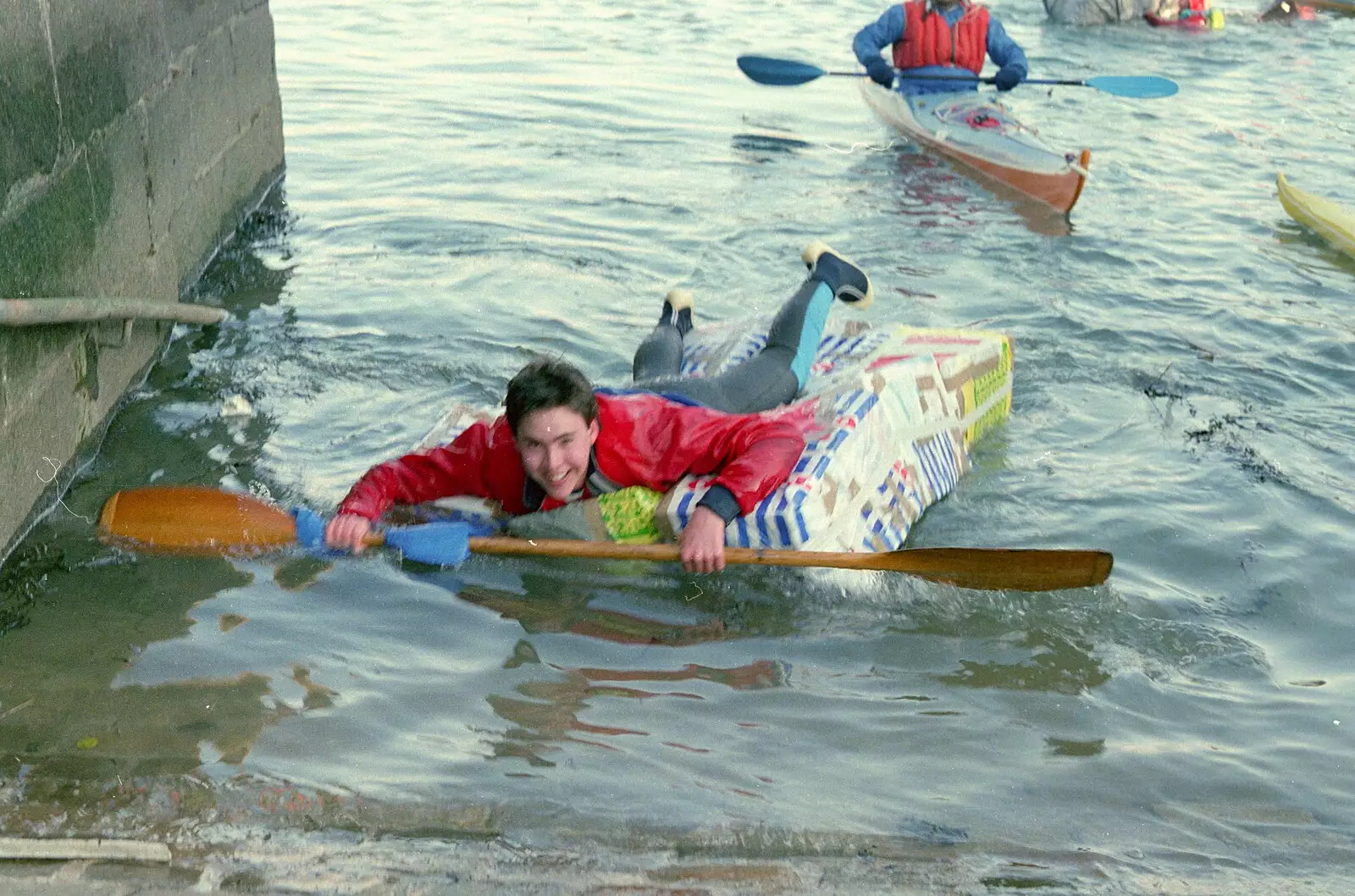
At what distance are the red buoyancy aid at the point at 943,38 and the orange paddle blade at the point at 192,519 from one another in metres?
7.55

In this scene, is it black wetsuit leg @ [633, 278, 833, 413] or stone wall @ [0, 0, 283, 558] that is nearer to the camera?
stone wall @ [0, 0, 283, 558]

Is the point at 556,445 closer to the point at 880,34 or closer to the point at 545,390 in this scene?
the point at 545,390

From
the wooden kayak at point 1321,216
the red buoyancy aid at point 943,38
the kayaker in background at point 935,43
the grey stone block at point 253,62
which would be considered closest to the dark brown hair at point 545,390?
the grey stone block at point 253,62

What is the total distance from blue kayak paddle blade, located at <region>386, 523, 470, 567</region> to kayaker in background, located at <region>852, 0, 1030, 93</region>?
7355 millimetres

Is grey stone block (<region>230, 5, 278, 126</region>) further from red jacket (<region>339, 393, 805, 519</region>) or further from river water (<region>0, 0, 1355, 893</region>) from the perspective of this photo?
red jacket (<region>339, 393, 805, 519</region>)

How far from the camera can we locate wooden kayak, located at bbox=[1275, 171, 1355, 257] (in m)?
8.42

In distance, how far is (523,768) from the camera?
3426mm

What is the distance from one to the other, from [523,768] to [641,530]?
3.22 ft

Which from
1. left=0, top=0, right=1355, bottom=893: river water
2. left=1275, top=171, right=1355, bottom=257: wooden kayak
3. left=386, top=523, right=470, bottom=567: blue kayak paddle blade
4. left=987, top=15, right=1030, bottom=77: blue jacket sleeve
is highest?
left=987, top=15, right=1030, bottom=77: blue jacket sleeve

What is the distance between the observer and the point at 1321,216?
28.5 feet

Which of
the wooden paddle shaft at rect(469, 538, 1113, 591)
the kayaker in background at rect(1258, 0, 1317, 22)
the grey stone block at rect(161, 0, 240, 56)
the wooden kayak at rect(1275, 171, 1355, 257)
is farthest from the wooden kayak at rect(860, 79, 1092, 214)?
the kayaker in background at rect(1258, 0, 1317, 22)

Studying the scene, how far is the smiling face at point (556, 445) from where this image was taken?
12.9 feet

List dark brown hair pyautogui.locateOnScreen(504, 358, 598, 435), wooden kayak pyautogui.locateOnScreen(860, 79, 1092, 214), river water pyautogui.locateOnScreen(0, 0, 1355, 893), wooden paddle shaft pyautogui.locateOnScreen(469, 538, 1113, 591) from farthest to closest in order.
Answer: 1. wooden kayak pyautogui.locateOnScreen(860, 79, 1092, 214)
2. wooden paddle shaft pyautogui.locateOnScreen(469, 538, 1113, 591)
3. dark brown hair pyautogui.locateOnScreen(504, 358, 598, 435)
4. river water pyautogui.locateOnScreen(0, 0, 1355, 893)

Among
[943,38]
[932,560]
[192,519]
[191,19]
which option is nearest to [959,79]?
[943,38]
